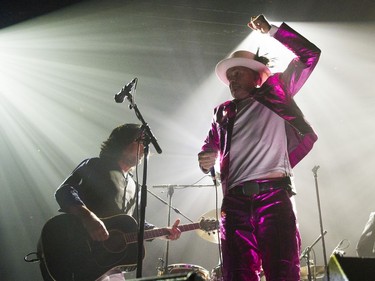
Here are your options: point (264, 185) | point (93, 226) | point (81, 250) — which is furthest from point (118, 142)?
point (264, 185)

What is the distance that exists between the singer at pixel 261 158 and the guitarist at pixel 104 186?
1153 mm

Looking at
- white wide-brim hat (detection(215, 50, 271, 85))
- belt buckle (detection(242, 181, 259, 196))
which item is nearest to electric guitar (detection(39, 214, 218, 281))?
belt buckle (detection(242, 181, 259, 196))

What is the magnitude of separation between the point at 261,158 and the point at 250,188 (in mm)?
267

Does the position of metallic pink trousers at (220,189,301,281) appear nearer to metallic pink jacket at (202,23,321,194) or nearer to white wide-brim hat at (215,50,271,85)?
metallic pink jacket at (202,23,321,194)

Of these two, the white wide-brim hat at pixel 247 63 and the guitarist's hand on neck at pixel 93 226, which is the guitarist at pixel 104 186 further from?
the white wide-brim hat at pixel 247 63

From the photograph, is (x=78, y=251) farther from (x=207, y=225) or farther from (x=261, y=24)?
(x=261, y=24)

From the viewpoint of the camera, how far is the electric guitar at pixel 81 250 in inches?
147

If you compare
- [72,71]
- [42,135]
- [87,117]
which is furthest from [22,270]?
[72,71]

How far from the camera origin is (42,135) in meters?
8.23

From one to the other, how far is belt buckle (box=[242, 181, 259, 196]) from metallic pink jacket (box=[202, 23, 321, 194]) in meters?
0.22

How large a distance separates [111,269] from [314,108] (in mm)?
6702

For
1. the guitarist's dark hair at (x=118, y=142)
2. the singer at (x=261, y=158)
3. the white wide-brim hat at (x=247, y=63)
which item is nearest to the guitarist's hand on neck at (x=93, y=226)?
the guitarist's dark hair at (x=118, y=142)

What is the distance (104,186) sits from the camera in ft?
14.5

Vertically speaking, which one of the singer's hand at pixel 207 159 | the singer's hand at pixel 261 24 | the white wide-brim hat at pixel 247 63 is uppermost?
the singer's hand at pixel 261 24
